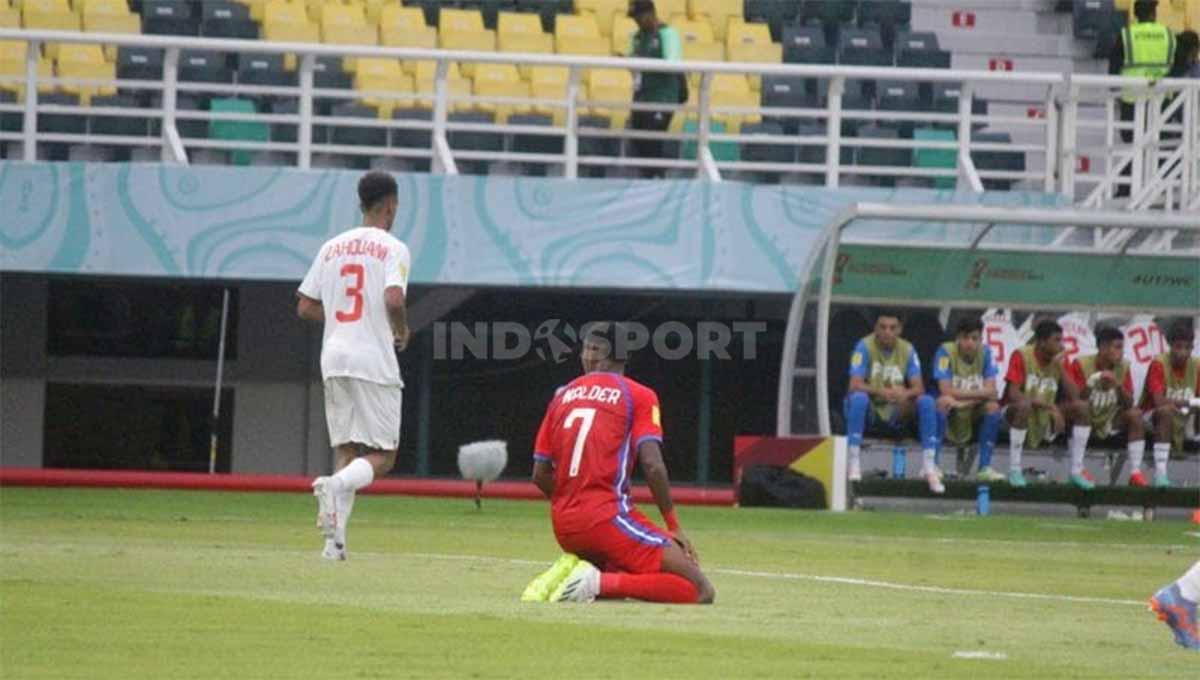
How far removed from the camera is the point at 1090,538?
21.2 m

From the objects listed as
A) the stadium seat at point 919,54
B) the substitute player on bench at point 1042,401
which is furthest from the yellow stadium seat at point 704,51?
the substitute player on bench at point 1042,401

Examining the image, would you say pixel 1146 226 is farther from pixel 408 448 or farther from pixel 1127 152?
pixel 408 448

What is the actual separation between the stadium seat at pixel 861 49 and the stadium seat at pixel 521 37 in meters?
3.55

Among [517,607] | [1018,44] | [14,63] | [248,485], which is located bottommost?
[248,485]

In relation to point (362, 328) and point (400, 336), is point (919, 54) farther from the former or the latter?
point (400, 336)

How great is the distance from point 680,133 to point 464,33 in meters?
4.37

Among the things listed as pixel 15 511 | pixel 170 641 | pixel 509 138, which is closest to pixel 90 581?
pixel 170 641

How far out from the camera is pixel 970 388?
83.4 feet

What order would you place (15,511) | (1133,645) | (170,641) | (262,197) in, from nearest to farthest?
(170,641), (1133,645), (15,511), (262,197)

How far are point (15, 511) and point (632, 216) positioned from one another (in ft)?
27.0

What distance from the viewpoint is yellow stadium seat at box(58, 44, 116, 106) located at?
28328mm

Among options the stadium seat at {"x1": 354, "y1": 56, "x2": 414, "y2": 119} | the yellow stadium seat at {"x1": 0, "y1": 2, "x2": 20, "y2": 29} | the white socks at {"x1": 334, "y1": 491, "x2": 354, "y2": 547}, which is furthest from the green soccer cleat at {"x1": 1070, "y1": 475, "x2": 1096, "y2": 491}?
the yellow stadium seat at {"x1": 0, "y1": 2, "x2": 20, "y2": 29}

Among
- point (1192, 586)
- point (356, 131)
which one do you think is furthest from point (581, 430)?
point (356, 131)

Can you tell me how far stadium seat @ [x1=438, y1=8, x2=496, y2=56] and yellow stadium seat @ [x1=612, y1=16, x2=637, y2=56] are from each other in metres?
1.63
